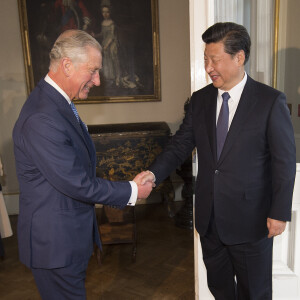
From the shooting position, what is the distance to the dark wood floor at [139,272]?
3.03 m

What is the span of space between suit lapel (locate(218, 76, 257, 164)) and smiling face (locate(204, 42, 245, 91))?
0.09 meters

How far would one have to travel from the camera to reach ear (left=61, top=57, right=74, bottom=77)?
1.63m

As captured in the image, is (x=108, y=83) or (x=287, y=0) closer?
(x=287, y=0)

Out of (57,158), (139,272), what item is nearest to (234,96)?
(57,158)

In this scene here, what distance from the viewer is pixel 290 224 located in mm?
2459

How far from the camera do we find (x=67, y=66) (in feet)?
5.40

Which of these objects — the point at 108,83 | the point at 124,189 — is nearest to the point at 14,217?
the point at 108,83

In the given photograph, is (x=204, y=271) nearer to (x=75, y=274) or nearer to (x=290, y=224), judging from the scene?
(x=290, y=224)

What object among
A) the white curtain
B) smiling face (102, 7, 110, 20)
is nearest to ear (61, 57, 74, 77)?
the white curtain

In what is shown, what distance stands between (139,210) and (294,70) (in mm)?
3263

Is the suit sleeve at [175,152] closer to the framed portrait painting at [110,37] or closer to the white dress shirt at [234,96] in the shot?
the white dress shirt at [234,96]

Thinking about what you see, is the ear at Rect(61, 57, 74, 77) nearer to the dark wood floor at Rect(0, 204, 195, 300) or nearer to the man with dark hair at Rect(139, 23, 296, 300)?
the man with dark hair at Rect(139, 23, 296, 300)

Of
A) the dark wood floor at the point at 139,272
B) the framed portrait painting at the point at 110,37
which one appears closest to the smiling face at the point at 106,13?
the framed portrait painting at the point at 110,37

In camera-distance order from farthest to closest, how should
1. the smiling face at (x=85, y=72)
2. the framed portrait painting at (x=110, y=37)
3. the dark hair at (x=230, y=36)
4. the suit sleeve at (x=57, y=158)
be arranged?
the framed portrait painting at (x=110, y=37), the dark hair at (x=230, y=36), the smiling face at (x=85, y=72), the suit sleeve at (x=57, y=158)
